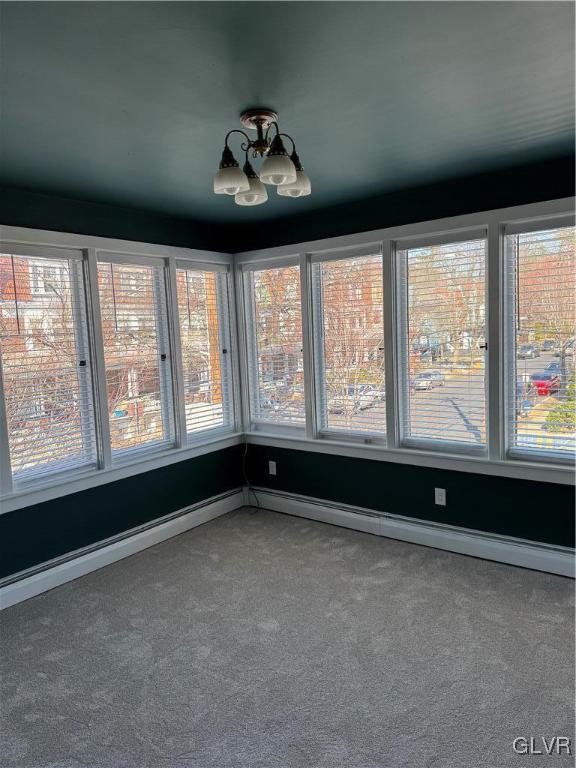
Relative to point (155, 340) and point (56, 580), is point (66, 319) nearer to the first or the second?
point (155, 340)

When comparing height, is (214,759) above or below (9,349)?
below

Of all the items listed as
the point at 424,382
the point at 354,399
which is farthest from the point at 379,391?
the point at 424,382

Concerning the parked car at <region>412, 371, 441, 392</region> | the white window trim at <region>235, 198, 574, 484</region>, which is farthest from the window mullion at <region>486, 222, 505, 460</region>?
the parked car at <region>412, 371, 441, 392</region>

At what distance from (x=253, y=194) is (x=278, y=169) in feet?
1.18

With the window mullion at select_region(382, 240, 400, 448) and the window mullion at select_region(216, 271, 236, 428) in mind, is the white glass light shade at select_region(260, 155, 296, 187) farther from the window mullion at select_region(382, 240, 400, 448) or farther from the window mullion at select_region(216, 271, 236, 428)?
the window mullion at select_region(216, 271, 236, 428)

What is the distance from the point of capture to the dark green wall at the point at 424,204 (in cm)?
305

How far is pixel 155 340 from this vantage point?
3945 mm

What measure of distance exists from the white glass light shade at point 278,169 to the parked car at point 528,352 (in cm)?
193

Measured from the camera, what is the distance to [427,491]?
3.70m

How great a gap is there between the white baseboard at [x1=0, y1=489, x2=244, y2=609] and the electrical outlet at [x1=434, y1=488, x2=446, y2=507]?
5.79 feet

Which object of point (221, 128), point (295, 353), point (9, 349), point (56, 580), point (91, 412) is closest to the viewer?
point (221, 128)

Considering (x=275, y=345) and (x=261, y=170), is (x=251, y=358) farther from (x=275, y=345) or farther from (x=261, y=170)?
(x=261, y=170)

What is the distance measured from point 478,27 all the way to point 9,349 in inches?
109

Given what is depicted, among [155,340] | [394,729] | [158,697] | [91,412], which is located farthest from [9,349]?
[394,729]
